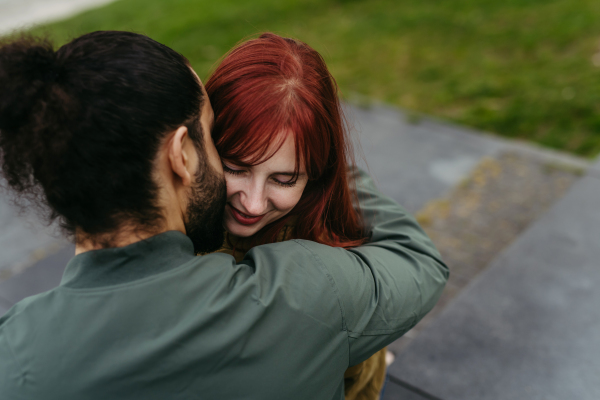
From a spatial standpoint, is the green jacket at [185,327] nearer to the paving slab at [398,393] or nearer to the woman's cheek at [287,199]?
the woman's cheek at [287,199]

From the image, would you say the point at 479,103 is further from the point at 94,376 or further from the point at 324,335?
the point at 94,376

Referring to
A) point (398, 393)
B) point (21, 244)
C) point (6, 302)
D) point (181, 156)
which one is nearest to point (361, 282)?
point (181, 156)

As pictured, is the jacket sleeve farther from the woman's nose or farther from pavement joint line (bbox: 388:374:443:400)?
pavement joint line (bbox: 388:374:443:400)

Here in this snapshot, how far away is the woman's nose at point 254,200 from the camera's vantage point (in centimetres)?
167

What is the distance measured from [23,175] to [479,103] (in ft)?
16.9

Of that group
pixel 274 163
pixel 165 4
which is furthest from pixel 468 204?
pixel 165 4

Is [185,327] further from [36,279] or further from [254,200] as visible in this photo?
[36,279]

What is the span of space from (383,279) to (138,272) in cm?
70

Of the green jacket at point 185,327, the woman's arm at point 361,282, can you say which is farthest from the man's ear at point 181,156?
the woman's arm at point 361,282

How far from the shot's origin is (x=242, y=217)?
1.76 metres

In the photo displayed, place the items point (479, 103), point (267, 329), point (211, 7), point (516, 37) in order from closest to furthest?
1. point (267, 329)
2. point (479, 103)
3. point (516, 37)
4. point (211, 7)

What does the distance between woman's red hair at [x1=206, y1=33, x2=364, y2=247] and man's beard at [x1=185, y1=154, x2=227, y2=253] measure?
22 centimetres

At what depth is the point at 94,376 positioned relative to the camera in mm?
1087

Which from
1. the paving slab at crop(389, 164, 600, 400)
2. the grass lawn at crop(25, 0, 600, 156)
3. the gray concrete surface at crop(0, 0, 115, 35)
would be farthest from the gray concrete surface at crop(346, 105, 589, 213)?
the gray concrete surface at crop(0, 0, 115, 35)
